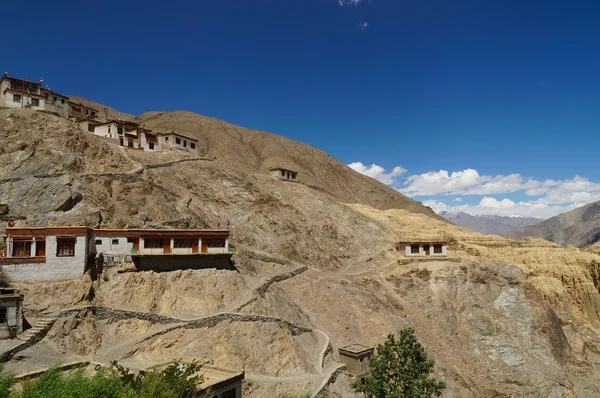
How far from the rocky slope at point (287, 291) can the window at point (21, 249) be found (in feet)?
10.1

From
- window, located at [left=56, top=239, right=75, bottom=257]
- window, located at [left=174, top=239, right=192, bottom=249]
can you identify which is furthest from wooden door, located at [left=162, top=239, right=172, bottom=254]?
window, located at [left=56, top=239, right=75, bottom=257]

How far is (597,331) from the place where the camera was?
65312mm

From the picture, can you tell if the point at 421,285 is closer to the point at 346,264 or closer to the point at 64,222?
the point at 346,264

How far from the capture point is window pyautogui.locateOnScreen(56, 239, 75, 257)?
35312mm

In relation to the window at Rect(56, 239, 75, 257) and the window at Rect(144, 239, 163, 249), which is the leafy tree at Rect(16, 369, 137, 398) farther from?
the window at Rect(144, 239, 163, 249)

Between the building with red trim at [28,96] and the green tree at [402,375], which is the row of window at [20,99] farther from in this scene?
the green tree at [402,375]

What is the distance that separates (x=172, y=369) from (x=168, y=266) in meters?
23.0

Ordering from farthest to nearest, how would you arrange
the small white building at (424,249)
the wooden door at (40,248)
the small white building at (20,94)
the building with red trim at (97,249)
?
1. the small white building at (424,249)
2. the small white building at (20,94)
3. the wooden door at (40,248)
4. the building with red trim at (97,249)

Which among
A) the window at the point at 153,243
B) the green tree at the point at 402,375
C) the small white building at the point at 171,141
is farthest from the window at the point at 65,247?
the small white building at the point at 171,141

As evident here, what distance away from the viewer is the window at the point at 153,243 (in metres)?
41.1

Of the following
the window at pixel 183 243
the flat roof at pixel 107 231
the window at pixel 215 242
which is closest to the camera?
the flat roof at pixel 107 231

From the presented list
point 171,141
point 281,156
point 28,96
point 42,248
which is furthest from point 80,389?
point 281,156

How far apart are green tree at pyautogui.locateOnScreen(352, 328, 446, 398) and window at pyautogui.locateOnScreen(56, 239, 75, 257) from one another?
2571cm

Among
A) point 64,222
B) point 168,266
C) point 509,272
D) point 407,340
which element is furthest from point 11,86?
point 509,272
